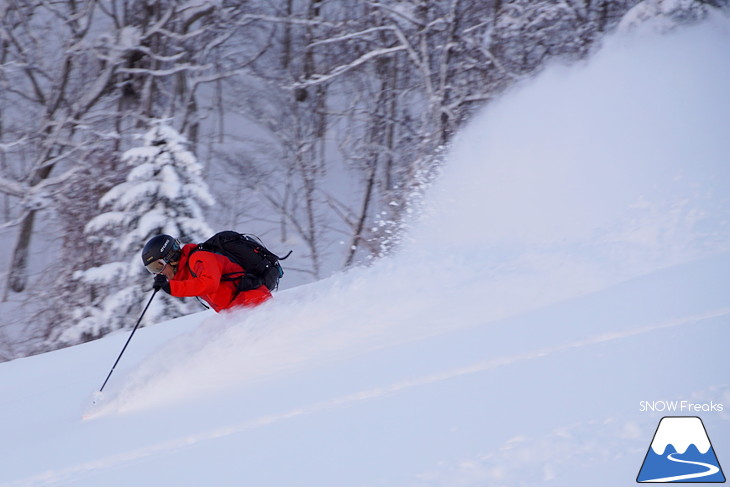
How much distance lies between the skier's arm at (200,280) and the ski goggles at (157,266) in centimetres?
13

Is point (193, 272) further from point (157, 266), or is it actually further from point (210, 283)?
point (157, 266)

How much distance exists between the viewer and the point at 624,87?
1033 centimetres

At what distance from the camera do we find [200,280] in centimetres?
504

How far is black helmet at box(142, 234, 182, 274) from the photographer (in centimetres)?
497

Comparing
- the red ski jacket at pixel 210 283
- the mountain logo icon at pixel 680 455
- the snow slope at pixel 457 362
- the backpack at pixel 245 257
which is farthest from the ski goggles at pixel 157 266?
the mountain logo icon at pixel 680 455

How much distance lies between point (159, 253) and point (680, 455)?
3.56 m

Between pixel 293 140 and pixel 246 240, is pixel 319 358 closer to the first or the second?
pixel 246 240

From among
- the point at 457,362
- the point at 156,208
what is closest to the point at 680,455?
the point at 457,362

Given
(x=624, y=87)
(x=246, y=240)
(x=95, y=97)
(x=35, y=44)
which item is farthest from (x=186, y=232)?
(x=35, y=44)

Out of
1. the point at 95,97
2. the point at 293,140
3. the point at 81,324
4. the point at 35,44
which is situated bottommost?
the point at 81,324

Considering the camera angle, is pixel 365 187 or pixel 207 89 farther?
pixel 207 89

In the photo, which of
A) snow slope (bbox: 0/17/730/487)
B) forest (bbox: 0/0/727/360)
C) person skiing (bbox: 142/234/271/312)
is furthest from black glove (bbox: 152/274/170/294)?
forest (bbox: 0/0/727/360)

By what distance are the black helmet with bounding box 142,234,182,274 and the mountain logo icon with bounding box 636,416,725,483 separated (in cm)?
343

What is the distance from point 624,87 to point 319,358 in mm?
7520
